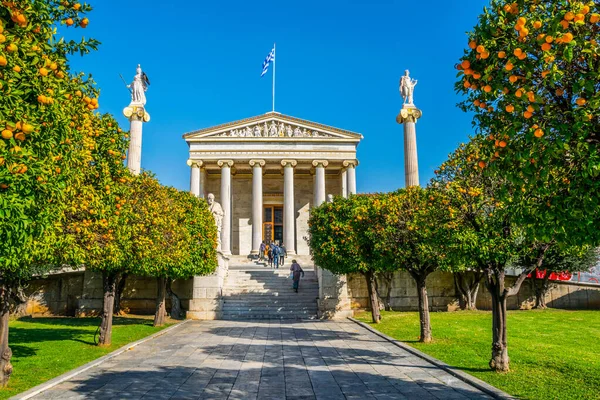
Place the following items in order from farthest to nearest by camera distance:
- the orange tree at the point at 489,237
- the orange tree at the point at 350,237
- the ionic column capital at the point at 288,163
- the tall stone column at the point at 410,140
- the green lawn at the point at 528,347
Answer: the ionic column capital at the point at 288,163
the tall stone column at the point at 410,140
the orange tree at the point at 350,237
the orange tree at the point at 489,237
the green lawn at the point at 528,347

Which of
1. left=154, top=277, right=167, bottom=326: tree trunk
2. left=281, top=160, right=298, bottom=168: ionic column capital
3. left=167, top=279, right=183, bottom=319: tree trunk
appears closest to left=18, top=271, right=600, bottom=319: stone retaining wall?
left=167, top=279, right=183, bottom=319: tree trunk

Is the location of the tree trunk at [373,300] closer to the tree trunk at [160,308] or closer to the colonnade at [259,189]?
the tree trunk at [160,308]

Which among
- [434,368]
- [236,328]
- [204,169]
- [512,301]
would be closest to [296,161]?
[204,169]

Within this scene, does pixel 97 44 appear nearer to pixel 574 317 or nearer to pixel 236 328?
pixel 236 328

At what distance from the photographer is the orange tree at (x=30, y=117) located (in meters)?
4.86

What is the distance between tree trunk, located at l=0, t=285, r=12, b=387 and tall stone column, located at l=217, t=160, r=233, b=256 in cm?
3258

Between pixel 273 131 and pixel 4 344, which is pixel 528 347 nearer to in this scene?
pixel 4 344

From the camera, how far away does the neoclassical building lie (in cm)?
4281

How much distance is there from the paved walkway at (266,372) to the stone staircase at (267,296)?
7666 millimetres

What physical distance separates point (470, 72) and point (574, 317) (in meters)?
20.5

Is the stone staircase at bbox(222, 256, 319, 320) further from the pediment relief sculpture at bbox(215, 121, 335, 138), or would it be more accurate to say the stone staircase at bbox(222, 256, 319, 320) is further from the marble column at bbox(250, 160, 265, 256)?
the pediment relief sculpture at bbox(215, 121, 335, 138)

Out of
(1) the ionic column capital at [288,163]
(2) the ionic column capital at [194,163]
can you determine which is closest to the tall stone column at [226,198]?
(2) the ionic column capital at [194,163]

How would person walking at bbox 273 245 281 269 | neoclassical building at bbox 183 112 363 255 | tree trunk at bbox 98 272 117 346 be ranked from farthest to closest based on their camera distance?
neoclassical building at bbox 183 112 363 255, person walking at bbox 273 245 281 269, tree trunk at bbox 98 272 117 346

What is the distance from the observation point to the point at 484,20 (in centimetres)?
526
